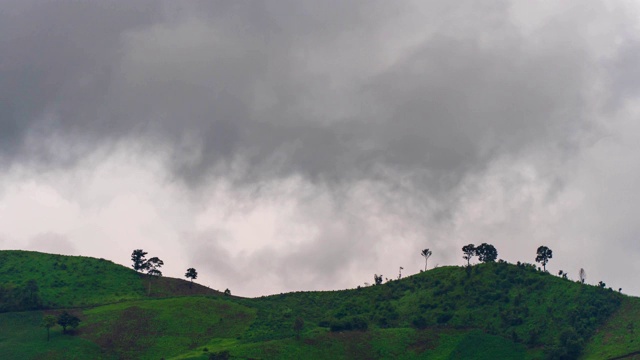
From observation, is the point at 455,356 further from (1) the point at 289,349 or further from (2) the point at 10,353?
(2) the point at 10,353

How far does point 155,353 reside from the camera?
190875 mm

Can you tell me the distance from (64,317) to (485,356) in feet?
396

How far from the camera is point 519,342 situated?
654 ft

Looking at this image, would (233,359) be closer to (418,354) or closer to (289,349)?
(289,349)

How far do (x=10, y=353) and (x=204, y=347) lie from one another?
51.2 m

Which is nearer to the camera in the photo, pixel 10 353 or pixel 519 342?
pixel 10 353

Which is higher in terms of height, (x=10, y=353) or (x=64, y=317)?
(x=64, y=317)

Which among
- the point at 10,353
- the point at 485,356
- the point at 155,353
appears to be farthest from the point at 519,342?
the point at 10,353

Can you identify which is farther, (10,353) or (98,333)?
(98,333)

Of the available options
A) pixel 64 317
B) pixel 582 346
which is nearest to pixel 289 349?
pixel 64 317

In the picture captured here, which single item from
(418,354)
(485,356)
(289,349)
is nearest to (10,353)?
(289,349)

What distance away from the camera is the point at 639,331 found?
19062 centimetres

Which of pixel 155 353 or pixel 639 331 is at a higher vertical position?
pixel 639 331

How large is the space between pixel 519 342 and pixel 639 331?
106ft
